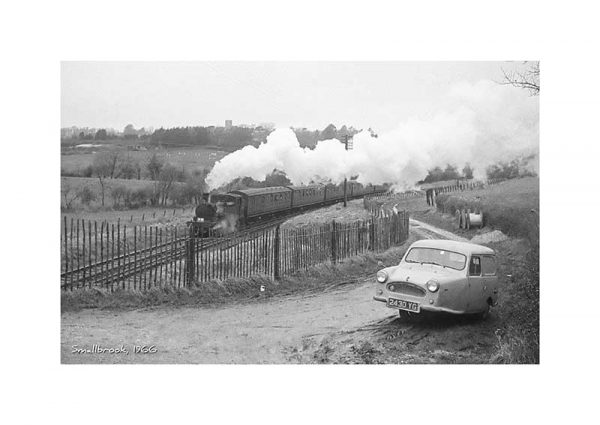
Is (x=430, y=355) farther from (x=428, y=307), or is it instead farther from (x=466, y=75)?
(x=466, y=75)

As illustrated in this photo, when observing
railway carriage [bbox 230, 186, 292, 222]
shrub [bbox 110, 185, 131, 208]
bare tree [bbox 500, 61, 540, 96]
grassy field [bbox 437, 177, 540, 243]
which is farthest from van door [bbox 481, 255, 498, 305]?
shrub [bbox 110, 185, 131, 208]

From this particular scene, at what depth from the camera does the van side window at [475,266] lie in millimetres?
6156

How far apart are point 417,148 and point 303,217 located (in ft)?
5.16

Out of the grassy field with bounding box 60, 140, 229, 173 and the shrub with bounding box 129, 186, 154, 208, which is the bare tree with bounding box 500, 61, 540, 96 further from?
the shrub with bounding box 129, 186, 154, 208

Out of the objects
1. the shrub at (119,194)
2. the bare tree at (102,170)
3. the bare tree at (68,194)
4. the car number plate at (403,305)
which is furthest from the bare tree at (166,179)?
the car number plate at (403,305)

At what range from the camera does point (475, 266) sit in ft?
20.4

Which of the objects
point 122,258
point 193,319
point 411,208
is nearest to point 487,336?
point 411,208

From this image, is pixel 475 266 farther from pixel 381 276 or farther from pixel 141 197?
pixel 141 197

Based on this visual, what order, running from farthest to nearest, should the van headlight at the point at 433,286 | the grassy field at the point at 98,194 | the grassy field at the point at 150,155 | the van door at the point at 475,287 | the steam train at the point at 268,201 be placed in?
the steam train at the point at 268,201
the grassy field at the point at 98,194
the grassy field at the point at 150,155
the van door at the point at 475,287
the van headlight at the point at 433,286

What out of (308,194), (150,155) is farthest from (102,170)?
(308,194)

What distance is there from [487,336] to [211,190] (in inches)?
137

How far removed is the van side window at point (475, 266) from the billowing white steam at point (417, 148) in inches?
40.9

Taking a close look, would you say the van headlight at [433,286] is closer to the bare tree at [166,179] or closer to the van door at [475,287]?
the van door at [475,287]

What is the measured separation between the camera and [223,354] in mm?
6219
